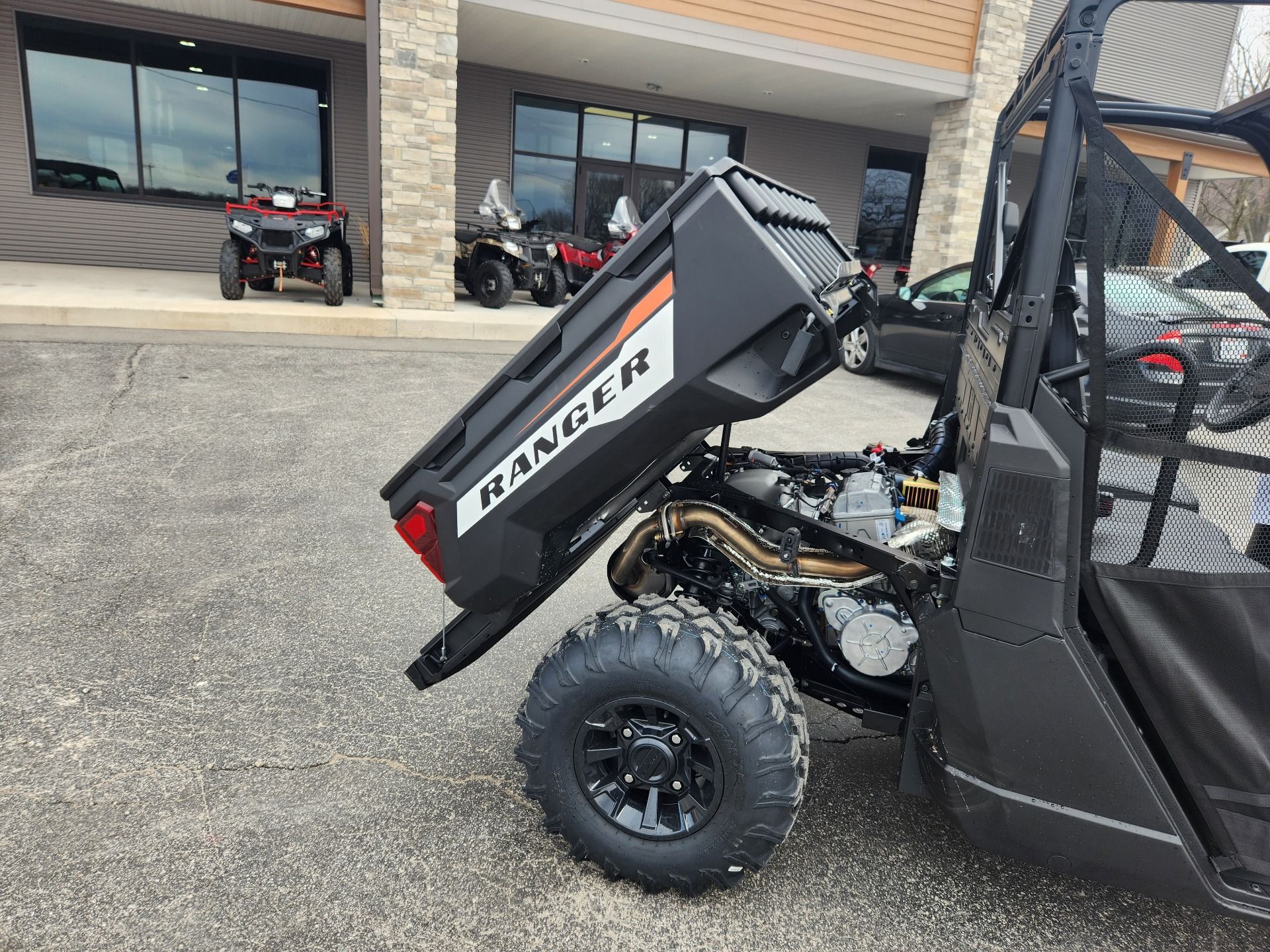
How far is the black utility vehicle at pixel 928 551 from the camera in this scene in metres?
1.68

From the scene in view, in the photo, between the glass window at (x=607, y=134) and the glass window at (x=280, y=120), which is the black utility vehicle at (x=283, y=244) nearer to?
the glass window at (x=280, y=120)

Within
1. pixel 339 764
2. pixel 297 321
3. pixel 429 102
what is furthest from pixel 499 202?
pixel 339 764

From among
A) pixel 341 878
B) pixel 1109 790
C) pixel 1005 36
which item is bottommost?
pixel 341 878

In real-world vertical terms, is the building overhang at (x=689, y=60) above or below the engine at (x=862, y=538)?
above

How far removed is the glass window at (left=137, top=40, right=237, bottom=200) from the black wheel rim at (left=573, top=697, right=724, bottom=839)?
1412cm

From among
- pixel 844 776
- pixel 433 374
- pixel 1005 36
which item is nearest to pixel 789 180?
pixel 1005 36

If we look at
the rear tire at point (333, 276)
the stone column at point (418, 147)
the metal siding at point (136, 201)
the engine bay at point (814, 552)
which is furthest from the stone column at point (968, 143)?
the engine bay at point (814, 552)

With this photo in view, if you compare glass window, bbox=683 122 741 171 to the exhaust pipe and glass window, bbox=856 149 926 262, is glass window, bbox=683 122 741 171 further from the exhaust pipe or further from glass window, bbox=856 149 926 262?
the exhaust pipe

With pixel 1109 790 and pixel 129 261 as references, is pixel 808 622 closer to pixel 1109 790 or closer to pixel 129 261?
pixel 1109 790

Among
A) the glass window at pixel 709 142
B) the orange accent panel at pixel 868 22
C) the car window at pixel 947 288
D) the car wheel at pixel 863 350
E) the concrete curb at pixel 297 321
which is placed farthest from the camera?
the glass window at pixel 709 142

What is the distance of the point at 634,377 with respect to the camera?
190 centimetres

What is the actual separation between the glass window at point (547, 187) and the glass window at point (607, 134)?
51 centimetres

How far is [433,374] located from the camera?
8695 mm

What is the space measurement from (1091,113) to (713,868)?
1911 millimetres
